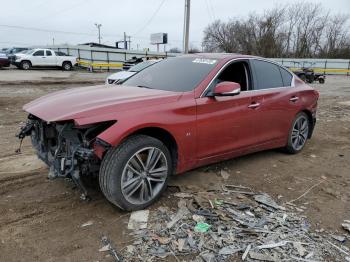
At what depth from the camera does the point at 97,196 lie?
160 inches

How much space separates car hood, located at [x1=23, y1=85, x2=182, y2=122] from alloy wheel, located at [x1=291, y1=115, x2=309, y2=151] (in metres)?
2.80

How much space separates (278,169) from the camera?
5.31 meters

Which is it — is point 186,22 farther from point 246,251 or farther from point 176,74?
point 246,251

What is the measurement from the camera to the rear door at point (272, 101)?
503 centimetres

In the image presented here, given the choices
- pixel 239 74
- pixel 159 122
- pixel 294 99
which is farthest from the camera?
pixel 294 99

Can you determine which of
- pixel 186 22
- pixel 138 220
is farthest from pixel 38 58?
pixel 138 220

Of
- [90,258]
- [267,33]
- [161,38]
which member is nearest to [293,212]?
[90,258]

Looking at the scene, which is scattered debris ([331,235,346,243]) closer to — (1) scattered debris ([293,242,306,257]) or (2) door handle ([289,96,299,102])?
(1) scattered debris ([293,242,306,257])

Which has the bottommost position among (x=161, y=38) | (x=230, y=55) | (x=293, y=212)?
(x=293, y=212)

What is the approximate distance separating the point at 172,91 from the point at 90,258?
2.11m

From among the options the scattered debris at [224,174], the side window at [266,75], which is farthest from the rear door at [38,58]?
the scattered debris at [224,174]

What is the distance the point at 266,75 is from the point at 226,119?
134 centimetres

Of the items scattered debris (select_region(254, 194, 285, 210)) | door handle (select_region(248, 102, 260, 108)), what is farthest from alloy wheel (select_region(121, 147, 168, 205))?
door handle (select_region(248, 102, 260, 108))

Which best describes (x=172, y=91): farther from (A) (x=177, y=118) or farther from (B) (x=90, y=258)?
(B) (x=90, y=258)
